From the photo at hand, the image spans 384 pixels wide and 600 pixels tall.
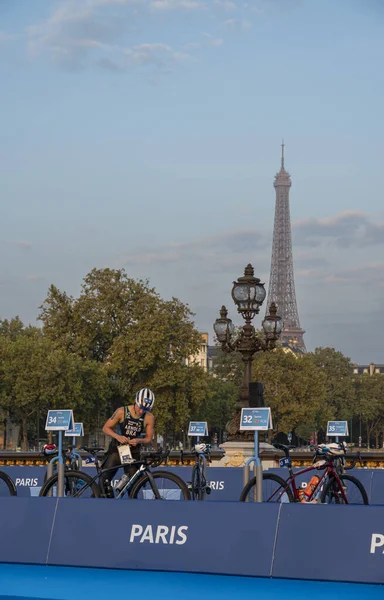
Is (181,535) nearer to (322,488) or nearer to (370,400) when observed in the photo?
(322,488)

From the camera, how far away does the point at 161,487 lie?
47.2 feet

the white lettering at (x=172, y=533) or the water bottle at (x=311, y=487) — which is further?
the water bottle at (x=311, y=487)

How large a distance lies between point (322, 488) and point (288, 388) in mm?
97222

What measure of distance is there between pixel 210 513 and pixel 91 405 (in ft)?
224

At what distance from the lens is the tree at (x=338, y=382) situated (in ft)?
513

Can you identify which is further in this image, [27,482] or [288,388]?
[288,388]

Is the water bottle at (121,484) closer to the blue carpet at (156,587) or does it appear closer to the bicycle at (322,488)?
the bicycle at (322,488)

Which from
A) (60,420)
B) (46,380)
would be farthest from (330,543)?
(46,380)

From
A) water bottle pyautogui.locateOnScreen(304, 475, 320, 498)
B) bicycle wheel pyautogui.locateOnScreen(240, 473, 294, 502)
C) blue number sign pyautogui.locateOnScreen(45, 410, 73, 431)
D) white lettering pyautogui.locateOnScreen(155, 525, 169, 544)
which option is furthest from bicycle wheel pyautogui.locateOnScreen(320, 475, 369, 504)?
blue number sign pyautogui.locateOnScreen(45, 410, 73, 431)

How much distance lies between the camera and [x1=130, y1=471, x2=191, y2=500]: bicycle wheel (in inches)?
559

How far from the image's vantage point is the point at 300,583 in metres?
10.8

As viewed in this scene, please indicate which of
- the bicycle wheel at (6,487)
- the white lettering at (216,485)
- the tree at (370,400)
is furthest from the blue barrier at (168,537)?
the tree at (370,400)

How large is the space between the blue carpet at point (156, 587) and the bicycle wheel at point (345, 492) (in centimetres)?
438

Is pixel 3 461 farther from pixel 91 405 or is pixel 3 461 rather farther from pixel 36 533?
pixel 91 405
